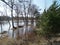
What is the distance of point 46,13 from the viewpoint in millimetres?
15781

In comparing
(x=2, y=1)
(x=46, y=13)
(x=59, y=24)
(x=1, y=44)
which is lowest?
(x=1, y=44)

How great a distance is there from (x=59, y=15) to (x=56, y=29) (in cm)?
131

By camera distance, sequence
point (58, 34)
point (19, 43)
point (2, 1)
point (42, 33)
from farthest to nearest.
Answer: point (2, 1) < point (58, 34) < point (42, 33) < point (19, 43)

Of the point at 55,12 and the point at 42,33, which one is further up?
the point at 55,12

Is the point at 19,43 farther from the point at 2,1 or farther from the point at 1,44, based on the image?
the point at 2,1

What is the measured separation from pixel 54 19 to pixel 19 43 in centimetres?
470

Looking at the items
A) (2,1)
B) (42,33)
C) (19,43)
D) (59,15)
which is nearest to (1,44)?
(19,43)

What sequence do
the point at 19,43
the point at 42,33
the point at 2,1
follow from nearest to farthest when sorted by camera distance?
the point at 19,43 → the point at 42,33 → the point at 2,1

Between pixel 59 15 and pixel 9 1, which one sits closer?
pixel 59 15

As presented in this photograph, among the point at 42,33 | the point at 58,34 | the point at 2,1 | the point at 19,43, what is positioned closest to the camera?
the point at 19,43

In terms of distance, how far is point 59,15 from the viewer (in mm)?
16297

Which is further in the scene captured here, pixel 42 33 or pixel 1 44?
pixel 42 33

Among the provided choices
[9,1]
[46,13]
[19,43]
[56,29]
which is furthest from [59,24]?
[9,1]

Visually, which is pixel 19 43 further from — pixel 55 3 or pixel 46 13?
pixel 55 3
